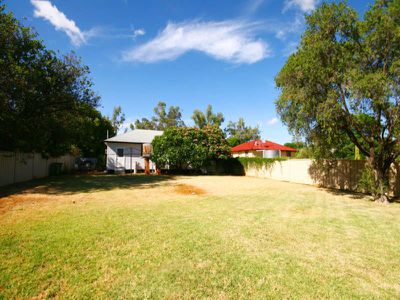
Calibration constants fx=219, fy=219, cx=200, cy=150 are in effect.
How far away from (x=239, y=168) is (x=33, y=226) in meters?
21.4

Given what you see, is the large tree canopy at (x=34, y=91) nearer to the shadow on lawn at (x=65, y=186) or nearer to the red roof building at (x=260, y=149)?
the shadow on lawn at (x=65, y=186)

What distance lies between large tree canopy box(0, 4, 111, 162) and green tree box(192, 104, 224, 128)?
33.4 m

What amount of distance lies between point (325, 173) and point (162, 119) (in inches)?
1669

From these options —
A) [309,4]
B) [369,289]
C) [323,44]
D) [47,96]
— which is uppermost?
[309,4]

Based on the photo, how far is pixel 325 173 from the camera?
1460 cm

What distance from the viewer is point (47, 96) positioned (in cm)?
1209

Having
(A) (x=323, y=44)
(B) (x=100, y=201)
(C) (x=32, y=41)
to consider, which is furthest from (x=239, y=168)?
(C) (x=32, y=41)

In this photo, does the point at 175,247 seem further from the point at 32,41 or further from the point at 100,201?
the point at 32,41

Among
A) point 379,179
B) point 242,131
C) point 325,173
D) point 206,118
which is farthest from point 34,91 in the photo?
point 242,131

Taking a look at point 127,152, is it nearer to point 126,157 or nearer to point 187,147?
point 126,157

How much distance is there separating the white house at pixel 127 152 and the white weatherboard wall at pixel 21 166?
5.65m

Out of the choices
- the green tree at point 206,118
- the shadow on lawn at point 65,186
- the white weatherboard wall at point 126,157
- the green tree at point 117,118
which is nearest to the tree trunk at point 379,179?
the shadow on lawn at point 65,186

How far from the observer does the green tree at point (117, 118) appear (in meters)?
48.7

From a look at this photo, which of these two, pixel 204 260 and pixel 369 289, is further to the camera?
pixel 204 260
